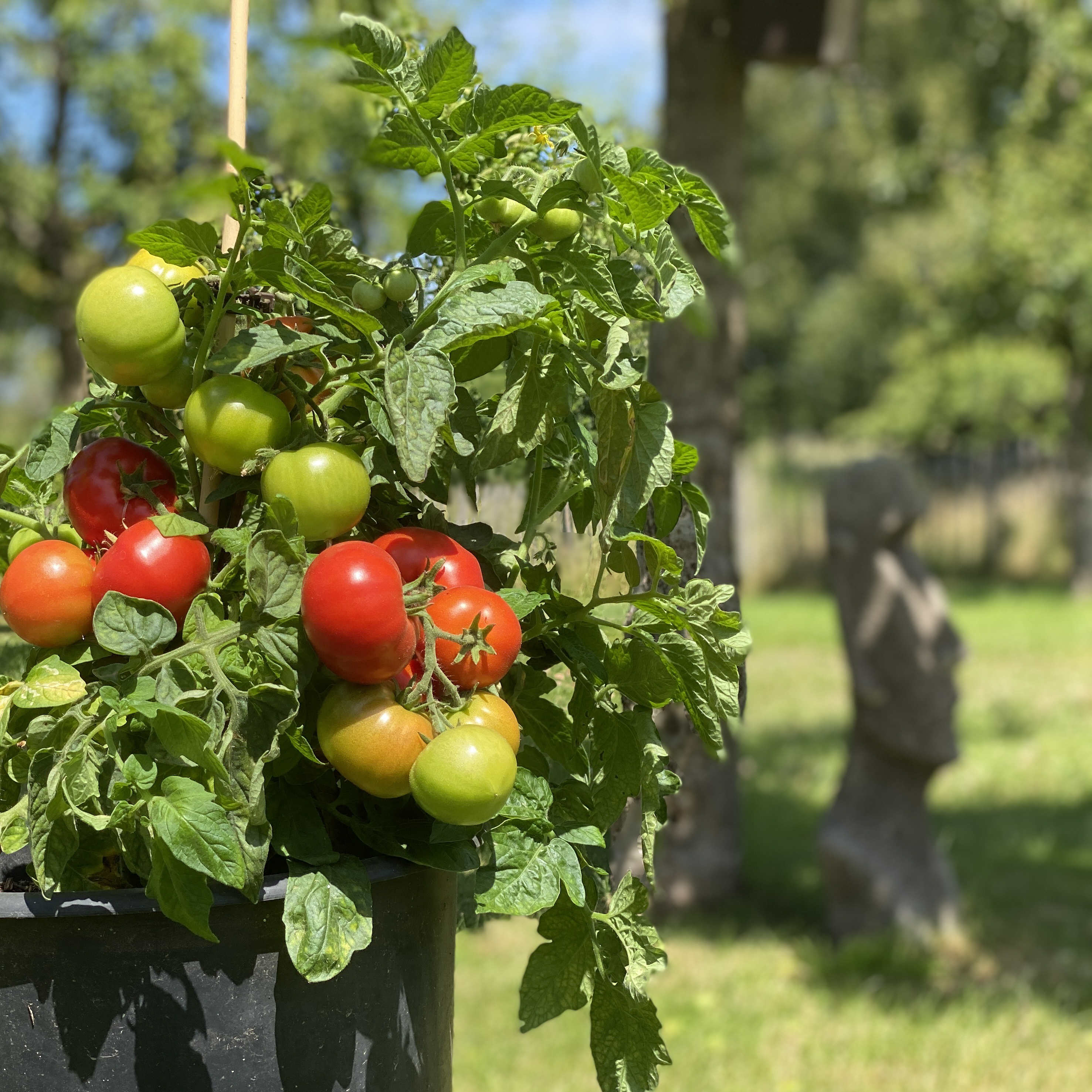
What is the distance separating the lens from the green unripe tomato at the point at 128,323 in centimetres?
87

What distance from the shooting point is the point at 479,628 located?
2.96 ft

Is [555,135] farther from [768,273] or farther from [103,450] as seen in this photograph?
[768,273]

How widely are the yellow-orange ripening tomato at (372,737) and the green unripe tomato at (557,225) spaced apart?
401 mm

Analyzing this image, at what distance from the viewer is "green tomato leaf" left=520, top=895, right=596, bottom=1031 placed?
1.08 meters

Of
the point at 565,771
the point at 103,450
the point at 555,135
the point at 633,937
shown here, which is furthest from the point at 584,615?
the point at 555,135

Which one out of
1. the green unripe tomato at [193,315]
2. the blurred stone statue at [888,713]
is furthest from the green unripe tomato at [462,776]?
the blurred stone statue at [888,713]

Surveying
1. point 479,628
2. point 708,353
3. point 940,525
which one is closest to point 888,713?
point 708,353

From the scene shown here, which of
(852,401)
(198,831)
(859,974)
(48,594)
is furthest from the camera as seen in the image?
(852,401)

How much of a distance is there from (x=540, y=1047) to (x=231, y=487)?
277 cm

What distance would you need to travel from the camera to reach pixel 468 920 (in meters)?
1.12

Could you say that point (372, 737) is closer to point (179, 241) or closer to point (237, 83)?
point (179, 241)

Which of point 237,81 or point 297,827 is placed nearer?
point 297,827

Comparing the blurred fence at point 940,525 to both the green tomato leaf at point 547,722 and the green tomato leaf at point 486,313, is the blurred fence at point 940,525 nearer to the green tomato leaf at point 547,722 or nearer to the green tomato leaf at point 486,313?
the green tomato leaf at point 547,722

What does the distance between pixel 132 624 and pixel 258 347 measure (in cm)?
22
